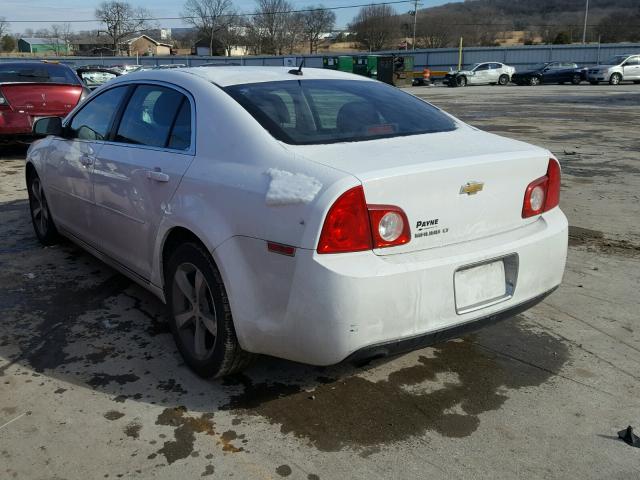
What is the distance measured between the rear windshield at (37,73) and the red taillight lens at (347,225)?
31.1 ft

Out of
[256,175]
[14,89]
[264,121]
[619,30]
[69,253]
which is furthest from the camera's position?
[619,30]

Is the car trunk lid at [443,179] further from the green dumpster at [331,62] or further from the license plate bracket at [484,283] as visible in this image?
the green dumpster at [331,62]

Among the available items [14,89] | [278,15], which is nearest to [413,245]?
[14,89]

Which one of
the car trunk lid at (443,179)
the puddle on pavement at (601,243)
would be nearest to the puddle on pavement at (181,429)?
the car trunk lid at (443,179)

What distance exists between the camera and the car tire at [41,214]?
5.39 metres

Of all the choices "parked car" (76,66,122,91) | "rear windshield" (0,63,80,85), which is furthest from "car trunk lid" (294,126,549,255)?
"parked car" (76,66,122,91)

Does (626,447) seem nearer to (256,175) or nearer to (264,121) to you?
(256,175)

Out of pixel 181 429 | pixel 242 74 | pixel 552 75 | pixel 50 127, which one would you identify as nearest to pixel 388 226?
pixel 181 429

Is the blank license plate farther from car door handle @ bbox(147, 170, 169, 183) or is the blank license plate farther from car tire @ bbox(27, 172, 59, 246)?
car tire @ bbox(27, 172, 59, 246)

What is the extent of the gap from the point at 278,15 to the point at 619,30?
48849mm

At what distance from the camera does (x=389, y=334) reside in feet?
8.45

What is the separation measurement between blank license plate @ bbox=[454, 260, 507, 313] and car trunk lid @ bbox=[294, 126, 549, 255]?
0.16 meters

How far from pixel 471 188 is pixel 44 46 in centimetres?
10781

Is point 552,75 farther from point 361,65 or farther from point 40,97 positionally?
point 40,97
